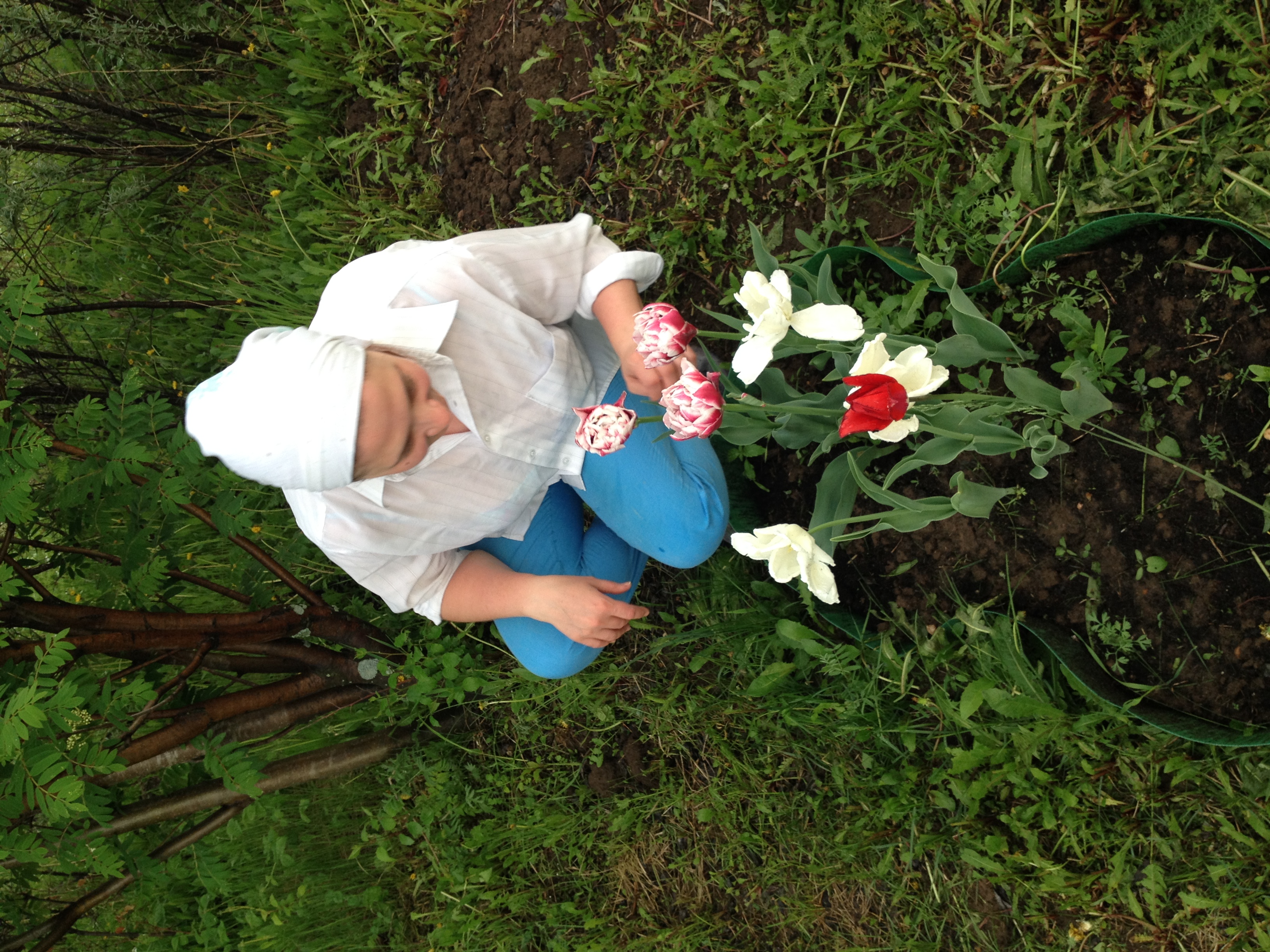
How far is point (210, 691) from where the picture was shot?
2.06 m

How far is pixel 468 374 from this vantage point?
1.49m

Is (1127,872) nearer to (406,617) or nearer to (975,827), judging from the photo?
(975,827)

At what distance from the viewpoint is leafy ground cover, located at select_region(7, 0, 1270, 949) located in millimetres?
1567

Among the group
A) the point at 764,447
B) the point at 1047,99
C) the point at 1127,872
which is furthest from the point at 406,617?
the point at 1047,99

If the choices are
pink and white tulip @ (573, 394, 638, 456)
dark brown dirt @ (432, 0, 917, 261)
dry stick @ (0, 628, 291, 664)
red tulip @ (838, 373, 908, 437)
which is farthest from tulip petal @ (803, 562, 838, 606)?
dry stick @ (0, 628, 291, 664)

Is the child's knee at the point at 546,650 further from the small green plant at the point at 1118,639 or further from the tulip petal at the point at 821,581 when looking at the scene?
the small green plant at the point at 1118,639

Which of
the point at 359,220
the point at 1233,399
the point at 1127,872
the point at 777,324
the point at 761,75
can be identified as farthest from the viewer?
the point at 359,220

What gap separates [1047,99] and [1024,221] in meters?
0.24

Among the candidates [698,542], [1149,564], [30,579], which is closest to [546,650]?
[698,542]

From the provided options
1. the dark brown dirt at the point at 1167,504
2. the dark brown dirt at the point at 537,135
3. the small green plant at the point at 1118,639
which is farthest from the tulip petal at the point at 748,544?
the dark brown dirt at the point at 537,135

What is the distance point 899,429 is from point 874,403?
0.48ft

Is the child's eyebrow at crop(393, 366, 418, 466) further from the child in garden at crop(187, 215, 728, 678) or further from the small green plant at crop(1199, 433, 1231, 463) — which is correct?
the small green plant at crop(1199, 433, 1231, 463)

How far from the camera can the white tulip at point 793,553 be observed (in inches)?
43.9

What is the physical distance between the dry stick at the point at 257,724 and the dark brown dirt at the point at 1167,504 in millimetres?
1574
